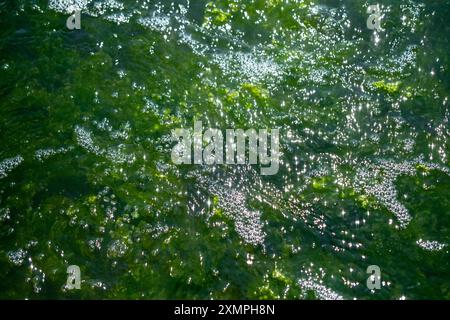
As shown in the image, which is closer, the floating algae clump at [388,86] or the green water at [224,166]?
the green water at [224,166]

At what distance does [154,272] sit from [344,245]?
1.04m

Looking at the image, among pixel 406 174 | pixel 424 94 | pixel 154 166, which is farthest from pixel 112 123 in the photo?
pixel 424 94

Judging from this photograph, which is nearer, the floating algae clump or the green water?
the green water

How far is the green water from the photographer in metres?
2.38

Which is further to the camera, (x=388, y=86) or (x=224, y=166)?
(x=388, y=86)

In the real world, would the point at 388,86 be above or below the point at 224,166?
above

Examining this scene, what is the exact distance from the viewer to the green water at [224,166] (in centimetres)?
238

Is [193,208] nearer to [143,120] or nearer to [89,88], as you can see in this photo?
[143,120]

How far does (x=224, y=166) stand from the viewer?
8.93 feet

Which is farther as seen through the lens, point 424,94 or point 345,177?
point 424,94

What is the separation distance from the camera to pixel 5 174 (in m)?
2.62
